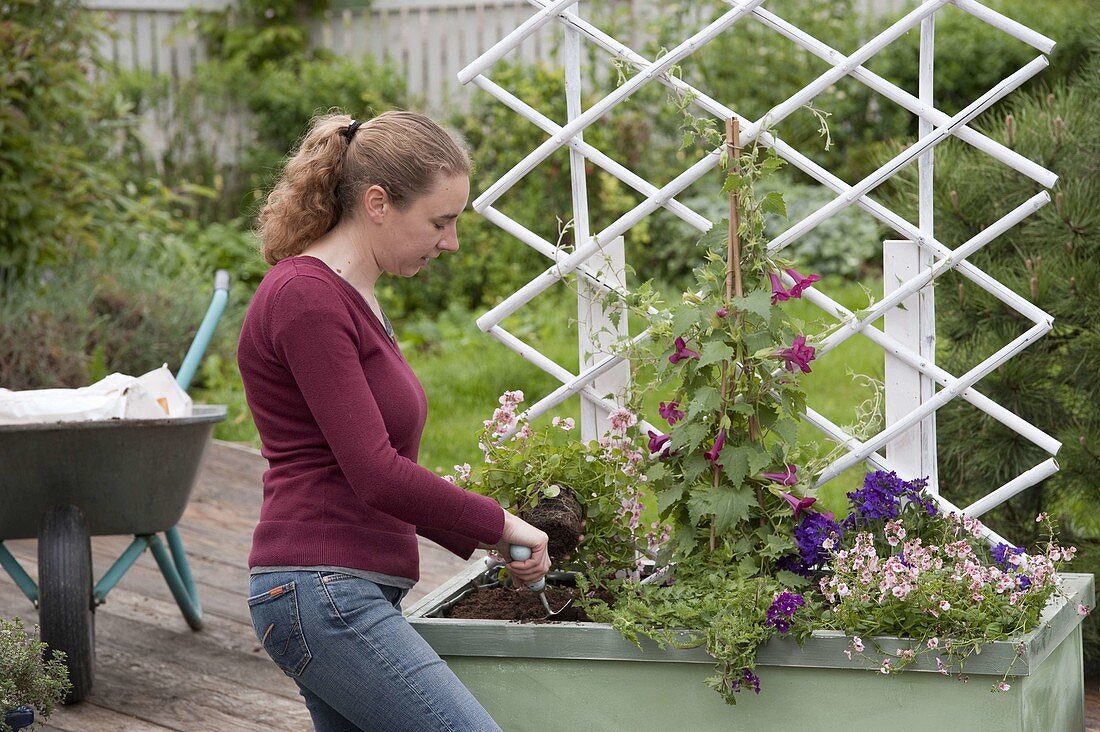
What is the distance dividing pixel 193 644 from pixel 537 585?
1481 mm

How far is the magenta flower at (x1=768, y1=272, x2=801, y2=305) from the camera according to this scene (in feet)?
7.34

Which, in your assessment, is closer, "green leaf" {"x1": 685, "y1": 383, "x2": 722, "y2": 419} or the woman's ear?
the woman's ear

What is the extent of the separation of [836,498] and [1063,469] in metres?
1.27

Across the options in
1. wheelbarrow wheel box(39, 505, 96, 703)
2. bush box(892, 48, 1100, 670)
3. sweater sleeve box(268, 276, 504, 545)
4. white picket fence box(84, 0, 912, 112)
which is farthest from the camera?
white picket fence box(84, 0, 912, 112)

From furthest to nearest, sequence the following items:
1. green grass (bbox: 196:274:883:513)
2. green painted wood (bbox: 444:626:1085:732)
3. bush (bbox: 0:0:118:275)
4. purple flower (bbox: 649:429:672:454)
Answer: green grass (bbox: 196:274:883:513)
bush (bbox: 0:0:118:275)
purple flower (bbox: 649:429:672:454)
green painted wood (bbox: 444:626:1085:732)

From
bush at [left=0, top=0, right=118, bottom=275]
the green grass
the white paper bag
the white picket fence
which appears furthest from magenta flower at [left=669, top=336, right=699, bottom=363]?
the white picket fence

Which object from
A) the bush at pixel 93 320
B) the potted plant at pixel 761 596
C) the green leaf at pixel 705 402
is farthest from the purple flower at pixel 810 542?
the bush at pixel 93 320

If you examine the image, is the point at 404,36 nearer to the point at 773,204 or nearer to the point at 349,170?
the point at 773,204

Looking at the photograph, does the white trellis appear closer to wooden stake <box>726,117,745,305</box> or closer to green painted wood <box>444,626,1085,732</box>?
wooden stake <box>726,117,745,305</box>

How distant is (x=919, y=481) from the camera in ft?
7.64

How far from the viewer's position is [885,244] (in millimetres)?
2396

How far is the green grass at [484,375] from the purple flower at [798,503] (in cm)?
198

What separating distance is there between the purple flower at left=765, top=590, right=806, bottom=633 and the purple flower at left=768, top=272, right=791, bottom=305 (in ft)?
1.63

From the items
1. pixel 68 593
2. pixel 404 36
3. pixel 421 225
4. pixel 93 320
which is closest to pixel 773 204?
pixel 421 225
